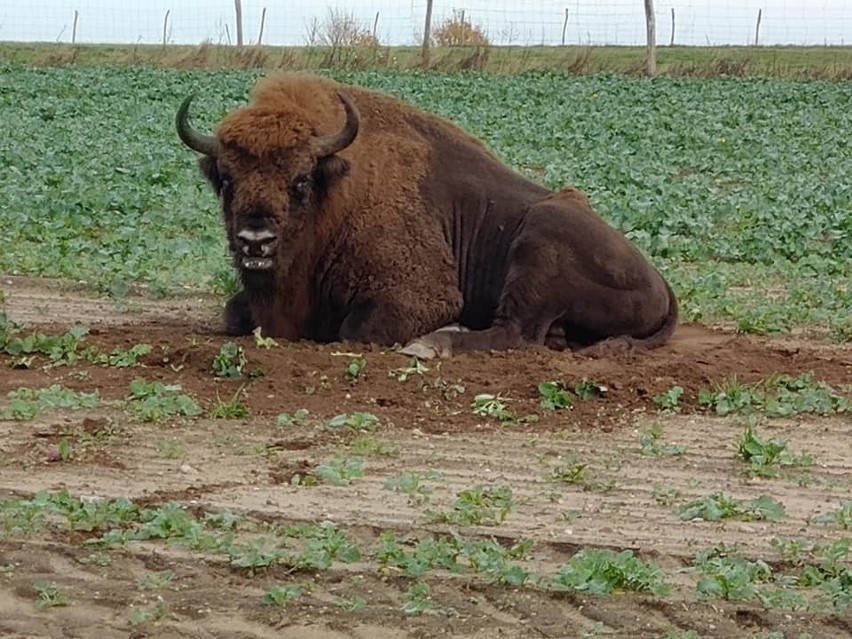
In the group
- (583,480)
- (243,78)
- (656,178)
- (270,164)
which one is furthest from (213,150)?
(243,78)

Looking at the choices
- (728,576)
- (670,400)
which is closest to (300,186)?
(670,400)

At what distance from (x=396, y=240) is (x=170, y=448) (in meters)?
3.34

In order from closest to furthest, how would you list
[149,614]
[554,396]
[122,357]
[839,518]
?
[149,614] < [839,518] < [554,396] < [122,357]

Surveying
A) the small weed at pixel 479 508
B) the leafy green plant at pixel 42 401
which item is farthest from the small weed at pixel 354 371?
the small weed at pixel 479 508

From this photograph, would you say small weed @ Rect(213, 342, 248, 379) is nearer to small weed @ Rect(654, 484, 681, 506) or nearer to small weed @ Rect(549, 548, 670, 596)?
small weed @ Rect(654, 484, 681, 506)

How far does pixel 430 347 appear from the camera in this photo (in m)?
9.29

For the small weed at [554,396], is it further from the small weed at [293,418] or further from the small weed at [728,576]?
the small weed at [728,576]

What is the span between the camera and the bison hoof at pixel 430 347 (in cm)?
913

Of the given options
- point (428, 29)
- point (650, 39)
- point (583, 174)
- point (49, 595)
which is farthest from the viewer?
point (428, 29)

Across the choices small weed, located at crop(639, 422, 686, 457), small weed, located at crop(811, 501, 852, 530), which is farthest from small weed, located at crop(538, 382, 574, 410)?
small weed, located at crop(811, 501, 852, 530)

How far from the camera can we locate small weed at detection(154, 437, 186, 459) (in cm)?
682

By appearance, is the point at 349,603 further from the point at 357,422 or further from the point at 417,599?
the point at 357,422

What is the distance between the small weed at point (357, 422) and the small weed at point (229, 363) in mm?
946

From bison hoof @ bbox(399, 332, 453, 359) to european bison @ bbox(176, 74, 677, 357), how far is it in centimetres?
1
